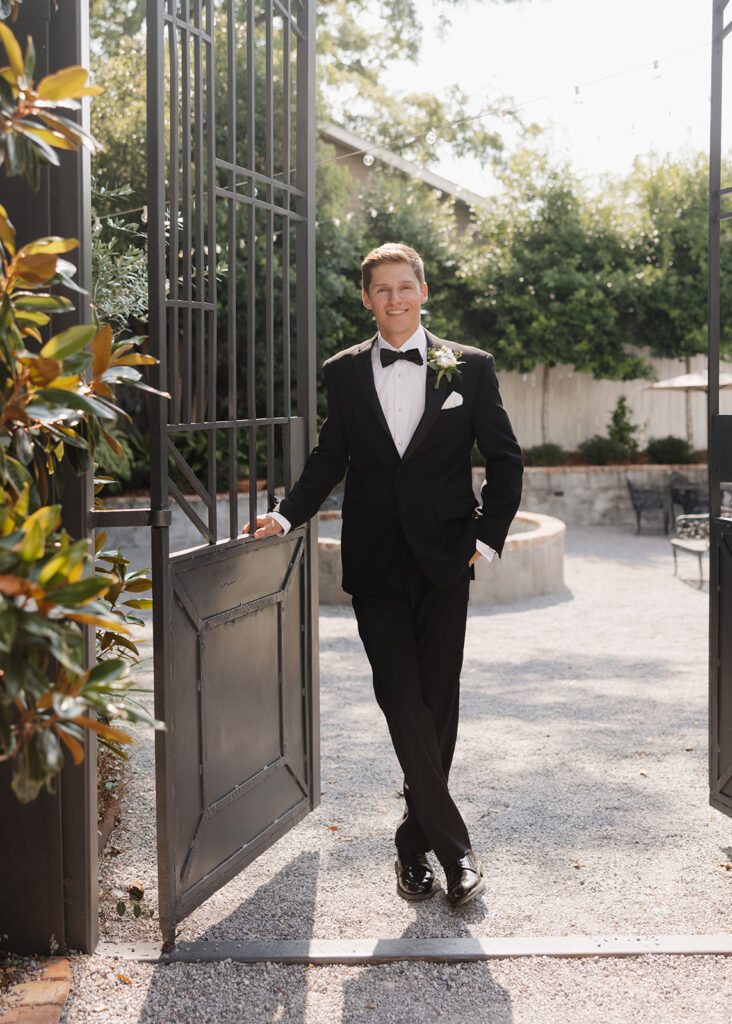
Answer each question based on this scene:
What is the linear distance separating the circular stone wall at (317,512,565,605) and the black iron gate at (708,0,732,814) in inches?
205

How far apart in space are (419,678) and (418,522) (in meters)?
0.55

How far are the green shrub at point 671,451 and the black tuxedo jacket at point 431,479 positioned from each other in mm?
14789

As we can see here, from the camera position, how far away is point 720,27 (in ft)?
13.0

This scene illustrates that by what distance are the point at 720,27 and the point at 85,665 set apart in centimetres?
334

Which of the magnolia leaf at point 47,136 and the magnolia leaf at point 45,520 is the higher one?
the magnolia leaf at point 47,136

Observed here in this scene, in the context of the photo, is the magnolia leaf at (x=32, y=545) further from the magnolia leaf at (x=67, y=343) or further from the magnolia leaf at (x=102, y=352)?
the magnolia leaf at (x=102, y=352)

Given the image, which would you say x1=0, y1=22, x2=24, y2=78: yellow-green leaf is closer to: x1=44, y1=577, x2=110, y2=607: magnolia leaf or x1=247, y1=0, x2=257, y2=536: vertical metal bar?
x1=44, y1=577, x2=110, y2=607: magnolia leaf

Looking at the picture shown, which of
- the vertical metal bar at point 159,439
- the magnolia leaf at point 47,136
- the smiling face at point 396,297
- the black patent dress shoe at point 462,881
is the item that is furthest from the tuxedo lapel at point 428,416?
the magnolia leaf at point 47,136

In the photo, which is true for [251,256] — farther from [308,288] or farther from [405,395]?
[405,395]

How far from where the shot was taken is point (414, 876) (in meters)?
3.52

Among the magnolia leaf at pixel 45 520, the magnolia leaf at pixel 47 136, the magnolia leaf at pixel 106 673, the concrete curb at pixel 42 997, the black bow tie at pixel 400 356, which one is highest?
the magnolia leaf at pixel 47 136

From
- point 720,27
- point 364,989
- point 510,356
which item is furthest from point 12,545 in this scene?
point 510,356

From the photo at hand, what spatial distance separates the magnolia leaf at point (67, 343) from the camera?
2.04 meters

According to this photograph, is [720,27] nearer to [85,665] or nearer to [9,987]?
[85,665]
